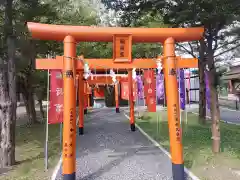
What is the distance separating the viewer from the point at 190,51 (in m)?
15.3

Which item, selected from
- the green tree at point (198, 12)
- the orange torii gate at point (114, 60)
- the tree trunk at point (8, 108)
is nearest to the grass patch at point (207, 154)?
the green tree at point (198, 12)

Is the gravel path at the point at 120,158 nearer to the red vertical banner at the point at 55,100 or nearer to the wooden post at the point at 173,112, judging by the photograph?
the wooden post at the point at 173,112

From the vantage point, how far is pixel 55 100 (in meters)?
7.02

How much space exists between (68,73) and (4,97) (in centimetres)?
260

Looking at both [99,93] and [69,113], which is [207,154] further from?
[99,93]

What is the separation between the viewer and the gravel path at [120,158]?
6.13 metres

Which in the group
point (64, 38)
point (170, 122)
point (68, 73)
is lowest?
point (170, 122)

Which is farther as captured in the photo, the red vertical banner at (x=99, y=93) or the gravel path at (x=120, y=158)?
the red vertical banner at (x=99, y=93)

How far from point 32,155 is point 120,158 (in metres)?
2.75

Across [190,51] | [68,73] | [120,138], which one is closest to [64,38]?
[68,73]

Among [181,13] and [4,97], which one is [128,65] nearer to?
[181,13]

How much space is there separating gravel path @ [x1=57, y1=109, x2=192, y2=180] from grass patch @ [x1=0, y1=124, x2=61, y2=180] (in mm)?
632

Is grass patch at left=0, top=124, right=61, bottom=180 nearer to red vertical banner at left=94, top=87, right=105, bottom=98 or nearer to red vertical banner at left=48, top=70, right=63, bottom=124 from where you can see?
red vertical banner at left=48, top=70, right=63, bottom=124

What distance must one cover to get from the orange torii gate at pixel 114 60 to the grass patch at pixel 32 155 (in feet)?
4.50
